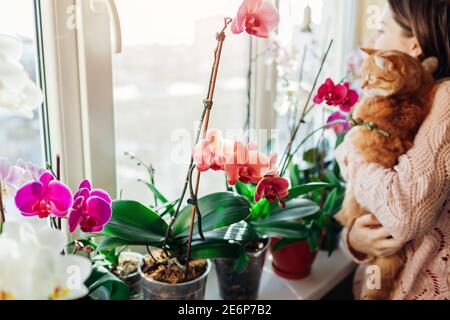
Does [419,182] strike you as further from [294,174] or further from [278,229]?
[294,174]

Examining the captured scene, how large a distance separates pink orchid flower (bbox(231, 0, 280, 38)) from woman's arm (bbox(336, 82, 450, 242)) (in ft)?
1.28

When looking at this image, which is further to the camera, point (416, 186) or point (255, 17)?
point (416, 186)

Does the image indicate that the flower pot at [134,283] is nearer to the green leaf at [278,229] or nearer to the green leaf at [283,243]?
the green leaf at [278,229]

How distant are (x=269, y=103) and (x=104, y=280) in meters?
0.76

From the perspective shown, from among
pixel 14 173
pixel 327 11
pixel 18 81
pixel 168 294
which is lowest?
pixel 168 294

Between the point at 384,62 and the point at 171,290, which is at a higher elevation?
the point at 384,62

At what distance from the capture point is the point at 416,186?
88 centimetres

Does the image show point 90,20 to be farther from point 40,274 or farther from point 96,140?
point 40,274

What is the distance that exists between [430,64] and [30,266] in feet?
2.79

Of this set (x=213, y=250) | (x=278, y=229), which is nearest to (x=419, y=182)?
(x=278, y=229)

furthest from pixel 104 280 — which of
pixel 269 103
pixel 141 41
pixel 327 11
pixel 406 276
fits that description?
pixel 327 11

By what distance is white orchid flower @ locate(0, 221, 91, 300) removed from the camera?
1.67 feet

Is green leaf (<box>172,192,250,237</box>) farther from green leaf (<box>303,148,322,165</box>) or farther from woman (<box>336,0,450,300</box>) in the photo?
green leaf (<box>303,148,322,165</box>)

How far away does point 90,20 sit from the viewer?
856mm
